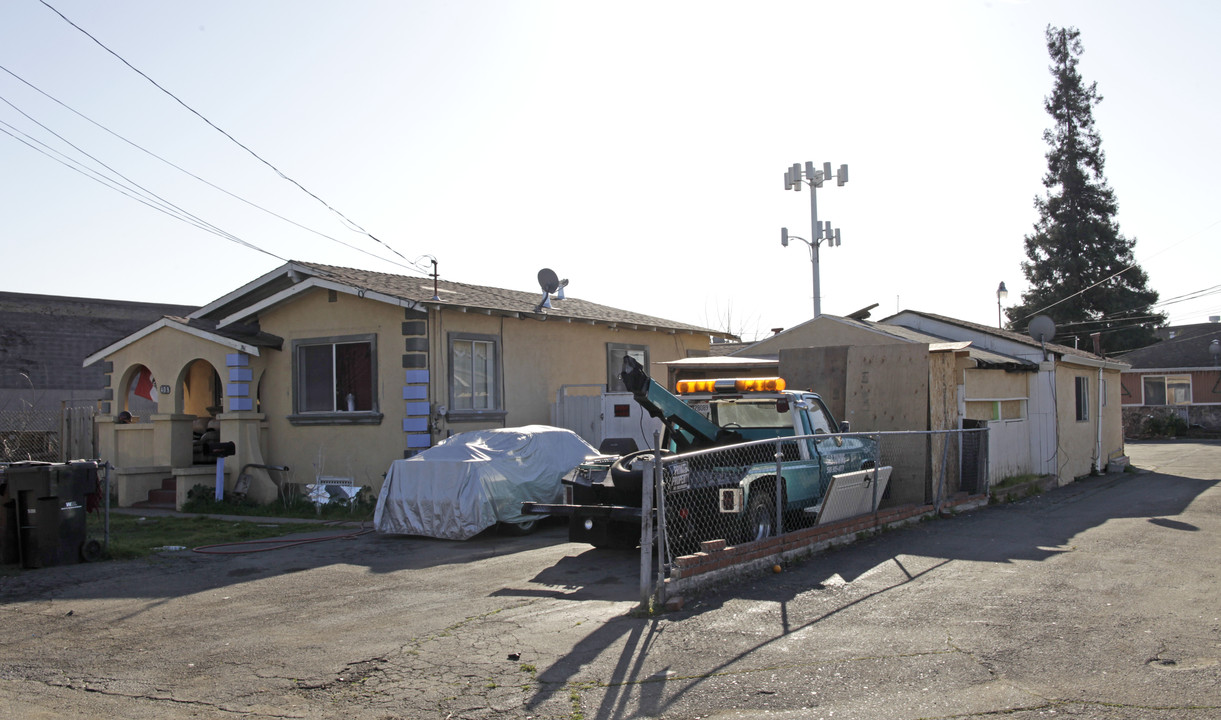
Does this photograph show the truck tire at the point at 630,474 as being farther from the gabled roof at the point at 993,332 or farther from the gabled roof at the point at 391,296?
the gabled roof at the point at 993,332

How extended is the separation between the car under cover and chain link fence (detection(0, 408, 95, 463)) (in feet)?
32.2

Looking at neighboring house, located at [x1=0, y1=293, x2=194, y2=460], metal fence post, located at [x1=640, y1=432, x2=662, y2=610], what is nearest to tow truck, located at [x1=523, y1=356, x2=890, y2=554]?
metal fence post, located at [x1=640, y1=432, x2=662, y2=610]

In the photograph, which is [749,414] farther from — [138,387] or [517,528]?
[138,387]

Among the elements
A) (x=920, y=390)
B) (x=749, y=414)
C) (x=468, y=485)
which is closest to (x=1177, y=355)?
A: (x=920, y=390)

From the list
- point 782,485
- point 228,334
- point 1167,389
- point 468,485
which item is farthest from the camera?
point 1167,389

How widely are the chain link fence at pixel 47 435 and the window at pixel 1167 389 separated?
40306 millimetres

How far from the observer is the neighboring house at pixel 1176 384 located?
37.7 m

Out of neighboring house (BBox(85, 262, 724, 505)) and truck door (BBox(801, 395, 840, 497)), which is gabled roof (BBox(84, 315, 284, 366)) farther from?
truck door (BBox(801, 395, 840, 497))

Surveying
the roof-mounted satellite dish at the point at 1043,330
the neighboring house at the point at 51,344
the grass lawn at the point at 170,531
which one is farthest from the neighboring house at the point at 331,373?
the neighboring house at the point at 51,344

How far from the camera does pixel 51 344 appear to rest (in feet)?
96.9

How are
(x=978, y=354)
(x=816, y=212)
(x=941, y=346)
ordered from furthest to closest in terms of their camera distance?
(x=816, y=212)
(x=978, y=354)
(x=941, y=346)

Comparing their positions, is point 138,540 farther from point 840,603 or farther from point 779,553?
point 840,603

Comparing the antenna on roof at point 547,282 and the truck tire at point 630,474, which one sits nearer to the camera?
the truck tire at point 630,474

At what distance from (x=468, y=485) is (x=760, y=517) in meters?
3.97
